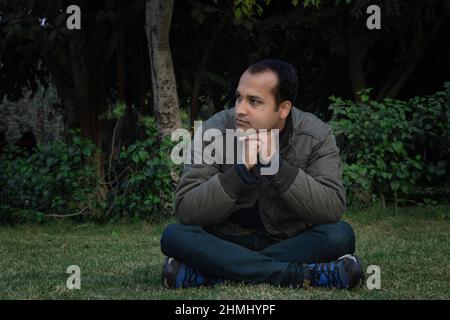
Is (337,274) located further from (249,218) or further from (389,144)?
(389,144)

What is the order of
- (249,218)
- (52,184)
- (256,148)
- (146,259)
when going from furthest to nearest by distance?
(52,184) < (146,259) < (249,218) < (256,148)

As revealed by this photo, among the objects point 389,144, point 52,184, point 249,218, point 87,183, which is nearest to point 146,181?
→ point 87,183

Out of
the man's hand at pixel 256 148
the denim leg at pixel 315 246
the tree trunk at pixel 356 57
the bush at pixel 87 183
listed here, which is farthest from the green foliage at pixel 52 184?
the man's hand at pixel 256 148

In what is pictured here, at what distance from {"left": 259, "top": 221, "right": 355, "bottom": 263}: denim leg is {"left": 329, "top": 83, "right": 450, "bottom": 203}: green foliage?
414 centimetres

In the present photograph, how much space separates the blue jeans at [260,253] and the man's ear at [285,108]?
28.3 inches

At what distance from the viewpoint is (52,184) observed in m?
Answer: 8.98

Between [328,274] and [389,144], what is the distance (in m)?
4.75

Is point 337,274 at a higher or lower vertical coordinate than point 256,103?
lower

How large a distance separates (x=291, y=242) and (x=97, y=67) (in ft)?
23.9

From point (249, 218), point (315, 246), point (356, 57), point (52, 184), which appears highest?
point (356, 57)
